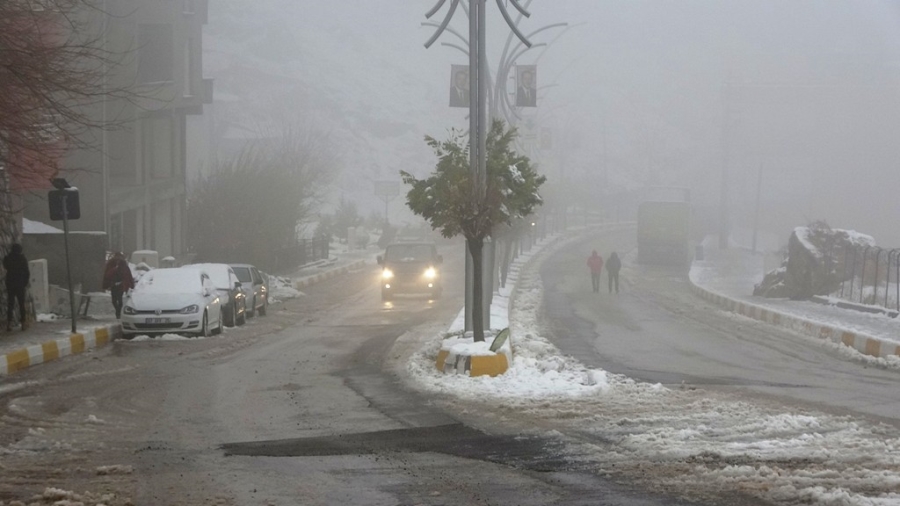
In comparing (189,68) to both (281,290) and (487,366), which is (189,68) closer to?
(281,290)

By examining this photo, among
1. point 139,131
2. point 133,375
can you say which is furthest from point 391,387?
point 139,131

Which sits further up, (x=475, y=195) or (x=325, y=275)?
(x=475, y=195)

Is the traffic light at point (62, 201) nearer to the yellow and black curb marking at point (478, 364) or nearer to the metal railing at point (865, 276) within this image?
the yellow and black curb marking at point (478, 364)

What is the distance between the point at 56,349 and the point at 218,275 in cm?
733

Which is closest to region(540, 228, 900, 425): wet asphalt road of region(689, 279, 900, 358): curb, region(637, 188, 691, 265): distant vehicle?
region(689, 279, 900, 358): curb

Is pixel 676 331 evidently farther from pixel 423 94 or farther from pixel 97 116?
pixel 423 94

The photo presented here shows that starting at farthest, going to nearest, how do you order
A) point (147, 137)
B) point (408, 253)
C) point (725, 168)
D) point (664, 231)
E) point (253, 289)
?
point (725, 168) → point (664, 231) → point (147, 137) → point (408, 253) → point (253, 289)

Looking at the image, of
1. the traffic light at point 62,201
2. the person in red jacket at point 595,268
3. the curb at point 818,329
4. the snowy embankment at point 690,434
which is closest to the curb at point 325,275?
the person in red jacket at point 595,268

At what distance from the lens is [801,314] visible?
28734mm

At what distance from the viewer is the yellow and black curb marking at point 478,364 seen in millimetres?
15648

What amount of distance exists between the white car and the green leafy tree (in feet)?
22.1

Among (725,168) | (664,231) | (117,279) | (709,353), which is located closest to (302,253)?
(664,231)

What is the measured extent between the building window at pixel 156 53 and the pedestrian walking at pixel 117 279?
1670 cm

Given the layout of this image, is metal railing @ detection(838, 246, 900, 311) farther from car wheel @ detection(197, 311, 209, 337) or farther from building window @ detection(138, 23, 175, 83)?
building window @ detection(138, 23, 175, 83)
